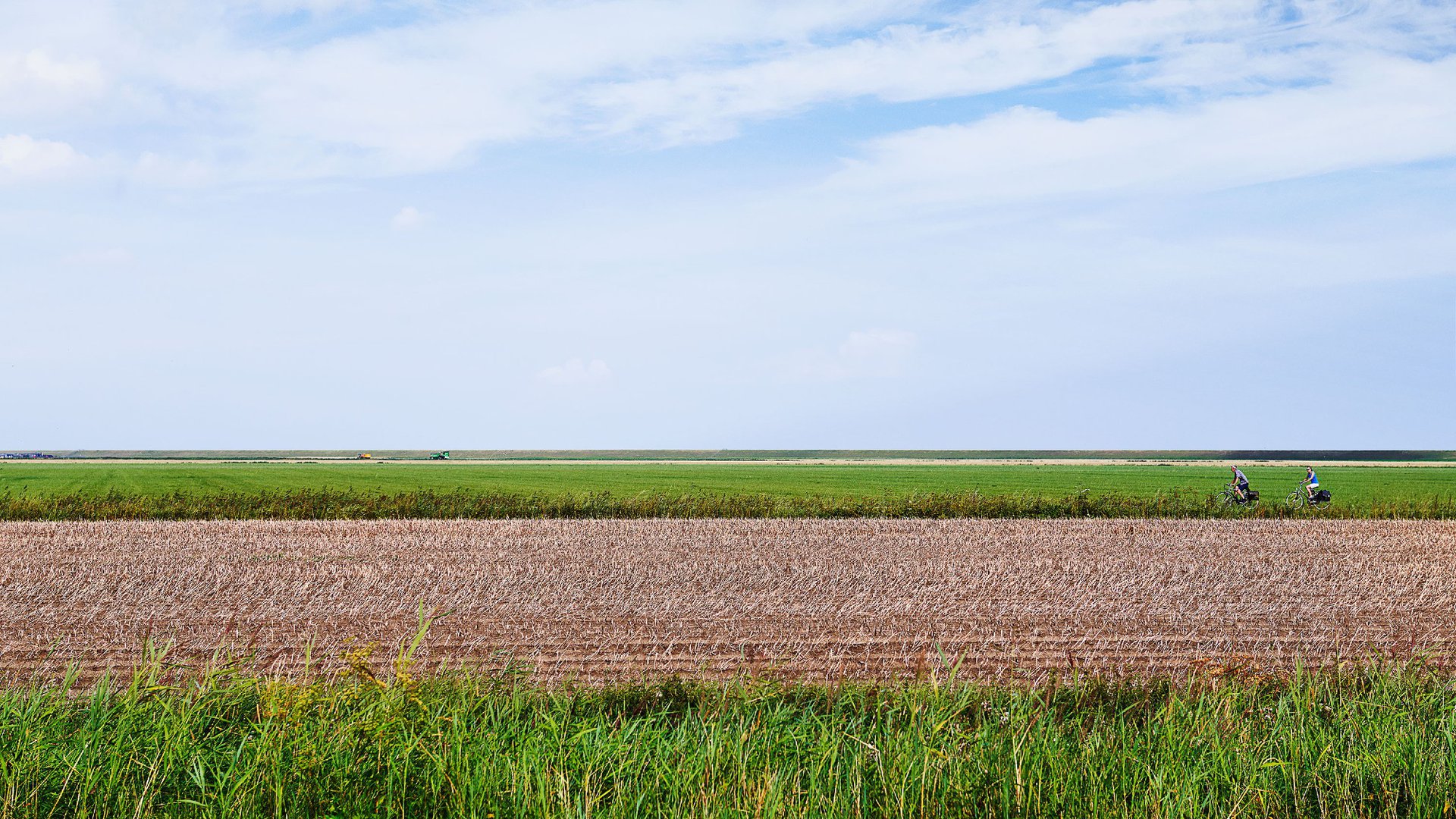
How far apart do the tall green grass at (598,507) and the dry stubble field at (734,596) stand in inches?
134

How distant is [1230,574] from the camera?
18.8 m

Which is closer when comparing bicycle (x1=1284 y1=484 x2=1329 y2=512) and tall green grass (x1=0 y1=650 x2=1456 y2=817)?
tall green grass (x1=0 y1=650 x2=1456 y2=817)

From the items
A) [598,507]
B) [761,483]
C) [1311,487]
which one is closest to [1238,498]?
[1311,487]

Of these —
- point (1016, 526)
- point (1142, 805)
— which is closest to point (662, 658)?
point (1142, 805)

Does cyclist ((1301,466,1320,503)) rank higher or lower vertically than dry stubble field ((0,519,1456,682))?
higher

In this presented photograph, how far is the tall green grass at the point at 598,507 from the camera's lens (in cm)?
3000

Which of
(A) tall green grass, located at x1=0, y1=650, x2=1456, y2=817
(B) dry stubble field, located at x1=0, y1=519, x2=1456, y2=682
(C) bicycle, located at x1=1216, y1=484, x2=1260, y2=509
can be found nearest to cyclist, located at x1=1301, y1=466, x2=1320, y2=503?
(C) bicycle, located at x1=1216, y1=484, x2=1260, y2=509

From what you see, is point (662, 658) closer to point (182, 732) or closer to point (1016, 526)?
point (182, 732)

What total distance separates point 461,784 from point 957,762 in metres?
2.39

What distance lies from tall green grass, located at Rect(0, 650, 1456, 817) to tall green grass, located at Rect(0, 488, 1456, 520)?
23.7 metres

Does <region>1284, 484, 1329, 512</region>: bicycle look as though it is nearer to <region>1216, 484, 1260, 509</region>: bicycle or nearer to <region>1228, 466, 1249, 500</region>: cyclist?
<region>1216, 484, 1260, 509</region>: bicycle

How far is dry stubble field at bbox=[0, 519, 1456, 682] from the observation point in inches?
458

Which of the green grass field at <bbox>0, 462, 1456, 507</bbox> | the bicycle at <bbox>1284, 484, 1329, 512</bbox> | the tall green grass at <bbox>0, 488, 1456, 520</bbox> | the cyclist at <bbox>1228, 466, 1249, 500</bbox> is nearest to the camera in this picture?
the tall green grass at <bbox>0, 488, 1456, 520</bbox>

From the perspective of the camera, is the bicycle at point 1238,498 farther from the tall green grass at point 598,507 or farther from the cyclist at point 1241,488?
the tall green grass at point 598,507
